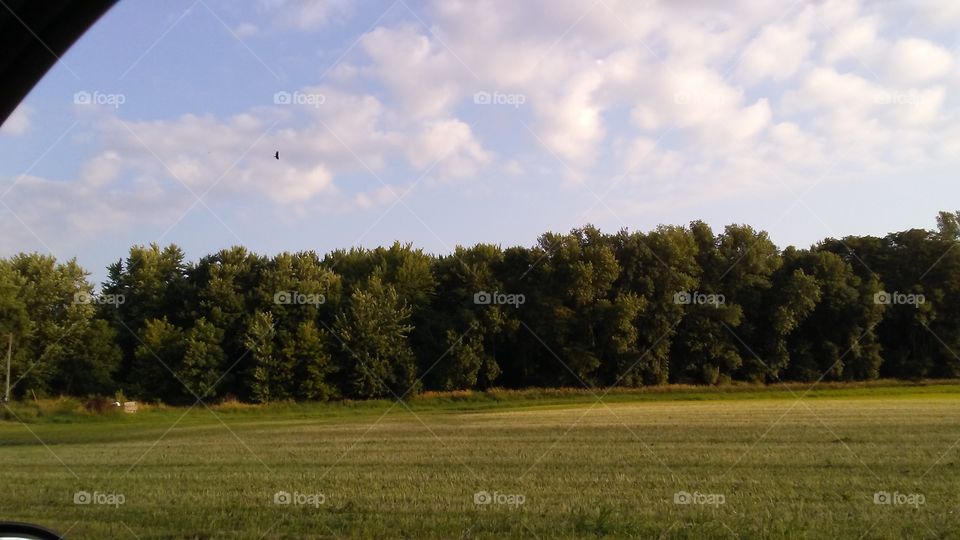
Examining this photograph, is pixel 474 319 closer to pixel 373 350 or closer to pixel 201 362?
pixel 373 350

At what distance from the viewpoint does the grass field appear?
8484mm

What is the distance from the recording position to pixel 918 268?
3192 centimetres

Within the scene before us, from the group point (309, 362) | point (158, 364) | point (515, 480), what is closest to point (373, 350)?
point (309, 362)

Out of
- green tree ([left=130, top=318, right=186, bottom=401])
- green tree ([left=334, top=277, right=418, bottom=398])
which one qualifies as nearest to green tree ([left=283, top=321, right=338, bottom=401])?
green tree ([left=334, top=277, right=418, bottom=398])

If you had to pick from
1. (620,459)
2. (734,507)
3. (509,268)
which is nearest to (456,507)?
(734,507)

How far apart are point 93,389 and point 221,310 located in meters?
7.97

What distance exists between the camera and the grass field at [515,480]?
8.48m

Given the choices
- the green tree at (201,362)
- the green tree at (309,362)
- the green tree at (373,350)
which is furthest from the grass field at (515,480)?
the green tree at (373,350)

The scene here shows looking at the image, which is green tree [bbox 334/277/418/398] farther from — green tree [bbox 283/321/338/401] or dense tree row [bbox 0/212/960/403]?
green tree [bbox 283/321/338/401]

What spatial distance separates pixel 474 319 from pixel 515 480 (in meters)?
35.0

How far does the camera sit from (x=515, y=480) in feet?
40.0

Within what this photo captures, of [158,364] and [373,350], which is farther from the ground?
[373,350]

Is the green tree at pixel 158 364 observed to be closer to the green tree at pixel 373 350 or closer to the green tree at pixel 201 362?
the green tree at pixel 201 362

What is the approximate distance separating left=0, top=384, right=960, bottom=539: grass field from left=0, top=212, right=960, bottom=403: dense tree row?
15402mm
